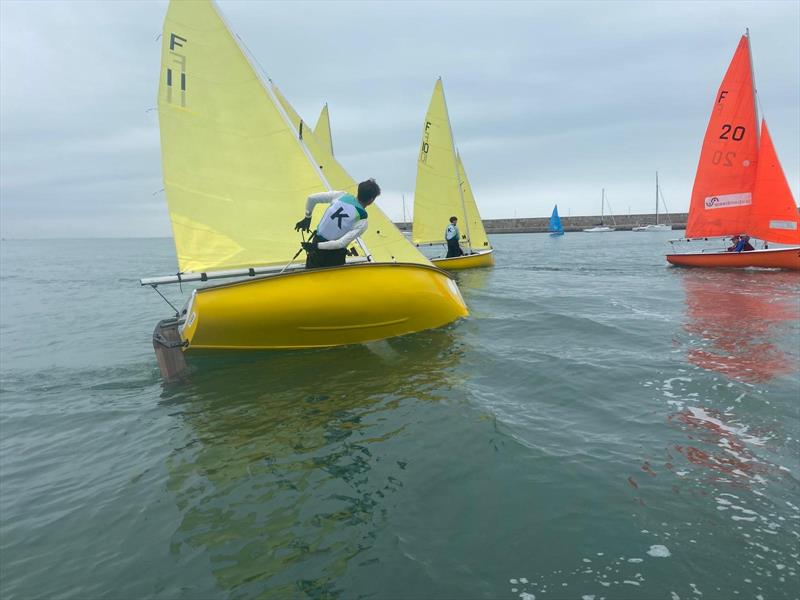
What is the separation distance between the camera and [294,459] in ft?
14.7

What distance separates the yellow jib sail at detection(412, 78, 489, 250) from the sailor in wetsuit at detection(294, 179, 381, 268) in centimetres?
1736

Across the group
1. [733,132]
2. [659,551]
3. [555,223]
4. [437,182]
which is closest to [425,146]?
[437,182]

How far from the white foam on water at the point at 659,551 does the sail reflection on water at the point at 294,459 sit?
1704mm

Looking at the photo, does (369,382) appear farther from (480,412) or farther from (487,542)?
(487,542)

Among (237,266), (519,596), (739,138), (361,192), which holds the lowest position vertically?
(519,596)

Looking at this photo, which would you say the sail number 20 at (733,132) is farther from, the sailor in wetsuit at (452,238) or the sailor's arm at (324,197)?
the sailor's arm at (324,197)

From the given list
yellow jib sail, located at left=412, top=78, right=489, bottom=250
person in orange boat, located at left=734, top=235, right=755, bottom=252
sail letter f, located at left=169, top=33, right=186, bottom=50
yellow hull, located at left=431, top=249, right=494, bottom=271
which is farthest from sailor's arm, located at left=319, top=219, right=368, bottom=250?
person in orange boat, located at left=734, top=235, right=755, bottom=252

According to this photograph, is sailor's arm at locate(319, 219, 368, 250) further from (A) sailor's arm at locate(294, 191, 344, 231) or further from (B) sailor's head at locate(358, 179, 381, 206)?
(A) sailor's arm at locate(294, 191, 344, 231)

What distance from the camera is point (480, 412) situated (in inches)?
211

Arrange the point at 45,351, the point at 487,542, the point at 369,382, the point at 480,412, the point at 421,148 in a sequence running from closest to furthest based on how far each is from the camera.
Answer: the point at 487,542 < the point at 480,412 < the point at 369,382 < the point at 45,351 < the point at 421,148

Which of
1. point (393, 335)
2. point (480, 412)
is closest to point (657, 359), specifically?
point (480, 412)

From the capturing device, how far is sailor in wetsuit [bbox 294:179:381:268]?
7090mm

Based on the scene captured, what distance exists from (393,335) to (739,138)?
20207 mm

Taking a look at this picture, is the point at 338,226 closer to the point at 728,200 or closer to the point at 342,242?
the point at 342,242
